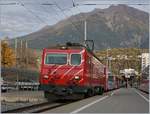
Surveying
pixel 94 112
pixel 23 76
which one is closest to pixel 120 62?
pixel 23 76

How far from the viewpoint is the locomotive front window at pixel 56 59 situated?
30594 mm

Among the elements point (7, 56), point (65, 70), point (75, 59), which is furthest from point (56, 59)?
point (7, 56)

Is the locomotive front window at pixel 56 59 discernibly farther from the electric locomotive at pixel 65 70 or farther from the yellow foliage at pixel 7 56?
the yellow foliage at pixel 7 56

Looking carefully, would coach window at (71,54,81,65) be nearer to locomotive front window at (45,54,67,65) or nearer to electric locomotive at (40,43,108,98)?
electric locomotive at (40,43,108,98)

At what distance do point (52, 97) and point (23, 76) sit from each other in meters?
50.5

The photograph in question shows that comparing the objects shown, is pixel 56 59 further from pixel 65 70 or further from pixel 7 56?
pixel 7 56

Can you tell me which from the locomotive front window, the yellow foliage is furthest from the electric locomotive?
the yellow foliage

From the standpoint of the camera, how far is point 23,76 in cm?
8175

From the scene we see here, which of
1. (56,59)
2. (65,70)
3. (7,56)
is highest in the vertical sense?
(7,56)

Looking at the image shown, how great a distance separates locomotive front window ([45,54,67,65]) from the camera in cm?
3059

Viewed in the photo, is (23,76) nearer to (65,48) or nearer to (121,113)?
(65,48)

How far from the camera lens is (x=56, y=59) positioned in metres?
30.8

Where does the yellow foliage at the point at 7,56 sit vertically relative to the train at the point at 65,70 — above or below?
above

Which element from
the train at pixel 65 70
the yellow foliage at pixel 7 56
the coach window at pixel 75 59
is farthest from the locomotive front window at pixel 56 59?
the yellow foliage at pixel 7 56
